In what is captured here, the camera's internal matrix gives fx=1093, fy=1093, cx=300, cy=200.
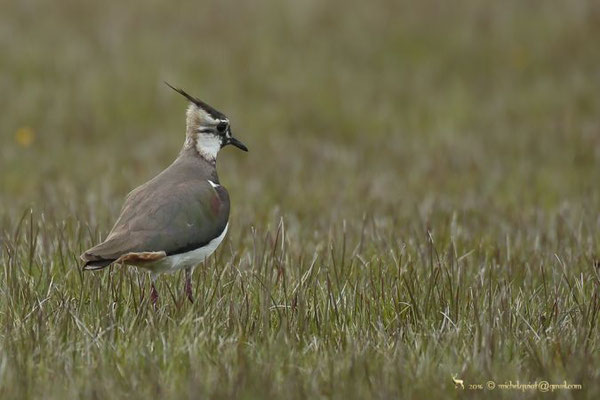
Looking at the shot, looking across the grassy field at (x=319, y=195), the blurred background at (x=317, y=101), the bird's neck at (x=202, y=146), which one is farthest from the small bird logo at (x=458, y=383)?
the blurred background at (x=317, y=101)

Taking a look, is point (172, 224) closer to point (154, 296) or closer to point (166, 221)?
point (166, 221)

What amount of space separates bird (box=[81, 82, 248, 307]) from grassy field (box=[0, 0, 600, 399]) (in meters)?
0.21

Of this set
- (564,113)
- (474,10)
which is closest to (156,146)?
(564,113)

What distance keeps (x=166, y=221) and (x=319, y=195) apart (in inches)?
167

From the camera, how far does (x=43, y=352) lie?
455cm

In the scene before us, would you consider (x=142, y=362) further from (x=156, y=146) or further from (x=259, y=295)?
(x=156, y=146)

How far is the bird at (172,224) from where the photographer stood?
514 centimetres

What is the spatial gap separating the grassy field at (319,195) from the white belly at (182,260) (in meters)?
0.15

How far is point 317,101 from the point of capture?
13406 millimetres

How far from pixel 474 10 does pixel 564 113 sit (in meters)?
3.28

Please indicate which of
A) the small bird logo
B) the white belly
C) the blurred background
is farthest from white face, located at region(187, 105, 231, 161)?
the small bird logo

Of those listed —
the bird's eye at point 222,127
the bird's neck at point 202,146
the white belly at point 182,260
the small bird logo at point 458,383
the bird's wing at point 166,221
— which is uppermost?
the bird's eye at point 222,127

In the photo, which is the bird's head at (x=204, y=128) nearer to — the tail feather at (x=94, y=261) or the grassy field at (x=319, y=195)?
the grassy field at (x=319, y=195)

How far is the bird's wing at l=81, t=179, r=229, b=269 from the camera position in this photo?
513cm
